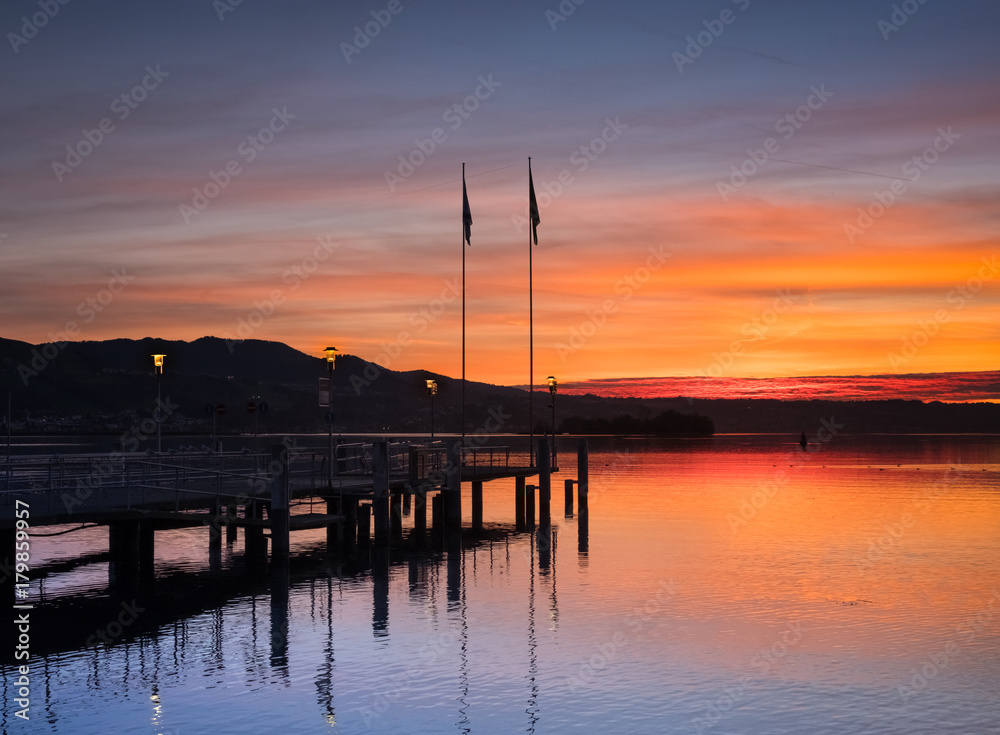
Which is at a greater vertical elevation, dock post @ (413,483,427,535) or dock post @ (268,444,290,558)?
dock post @ (268,444,290,558)

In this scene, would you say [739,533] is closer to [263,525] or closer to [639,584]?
[639,584]

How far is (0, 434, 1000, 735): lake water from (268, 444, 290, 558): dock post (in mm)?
1450

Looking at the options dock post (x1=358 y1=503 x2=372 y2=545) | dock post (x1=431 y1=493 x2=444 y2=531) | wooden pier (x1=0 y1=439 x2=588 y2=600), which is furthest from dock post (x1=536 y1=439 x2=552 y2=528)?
dock post (x1=358 y1=503 x2=372 y2=545)

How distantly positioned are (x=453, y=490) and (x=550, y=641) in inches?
840

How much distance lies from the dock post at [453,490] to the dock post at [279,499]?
1257 centimetres

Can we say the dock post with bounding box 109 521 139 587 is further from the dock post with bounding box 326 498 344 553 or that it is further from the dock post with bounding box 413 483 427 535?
the dock post with bounding box 413 483 427 535

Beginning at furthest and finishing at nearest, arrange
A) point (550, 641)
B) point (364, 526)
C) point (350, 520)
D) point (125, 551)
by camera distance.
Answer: point (364, 526) → point (350, 520) → point (125, 551) → point (550, 641)

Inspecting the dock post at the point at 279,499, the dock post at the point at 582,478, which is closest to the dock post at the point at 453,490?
the dock post at the point at 582,478

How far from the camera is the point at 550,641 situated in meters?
25.6

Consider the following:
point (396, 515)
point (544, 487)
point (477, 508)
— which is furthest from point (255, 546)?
point (544, 487)

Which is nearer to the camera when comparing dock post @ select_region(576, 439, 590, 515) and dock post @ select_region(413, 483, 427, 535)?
dock post @ select_region(413, 483, 427, 535)

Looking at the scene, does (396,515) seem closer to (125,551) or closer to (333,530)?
(333,530)

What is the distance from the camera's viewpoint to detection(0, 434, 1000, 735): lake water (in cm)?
1931

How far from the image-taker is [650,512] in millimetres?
61656
